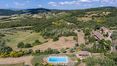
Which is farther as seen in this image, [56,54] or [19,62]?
[56,54]

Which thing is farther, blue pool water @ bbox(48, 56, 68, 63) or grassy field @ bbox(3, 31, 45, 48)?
grassy field @ bbox(3, 31, 45, 48)

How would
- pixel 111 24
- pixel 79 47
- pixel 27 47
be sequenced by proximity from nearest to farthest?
pixel 79 47
pixel 27 47
pixel 111 24

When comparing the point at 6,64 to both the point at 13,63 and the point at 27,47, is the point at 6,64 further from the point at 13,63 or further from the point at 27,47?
the point at 27,47

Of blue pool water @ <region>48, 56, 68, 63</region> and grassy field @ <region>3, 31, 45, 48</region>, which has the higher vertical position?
blue pool water @ <region>48, 56, 68, 63</region>

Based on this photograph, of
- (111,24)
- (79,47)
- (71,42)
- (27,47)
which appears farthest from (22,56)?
(111,24)

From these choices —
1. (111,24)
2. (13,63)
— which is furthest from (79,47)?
(111,24)

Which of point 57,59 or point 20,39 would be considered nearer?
point 57,59

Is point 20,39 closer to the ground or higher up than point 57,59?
closer to the ground

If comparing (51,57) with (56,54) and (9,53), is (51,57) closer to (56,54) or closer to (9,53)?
(56,54)

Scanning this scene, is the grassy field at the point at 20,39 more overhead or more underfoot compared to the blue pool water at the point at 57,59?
more underfoot

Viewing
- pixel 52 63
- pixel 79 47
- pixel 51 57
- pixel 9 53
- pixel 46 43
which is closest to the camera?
pixel 52 63

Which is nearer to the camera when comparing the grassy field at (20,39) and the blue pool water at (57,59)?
the blue pool water at (57,59)
